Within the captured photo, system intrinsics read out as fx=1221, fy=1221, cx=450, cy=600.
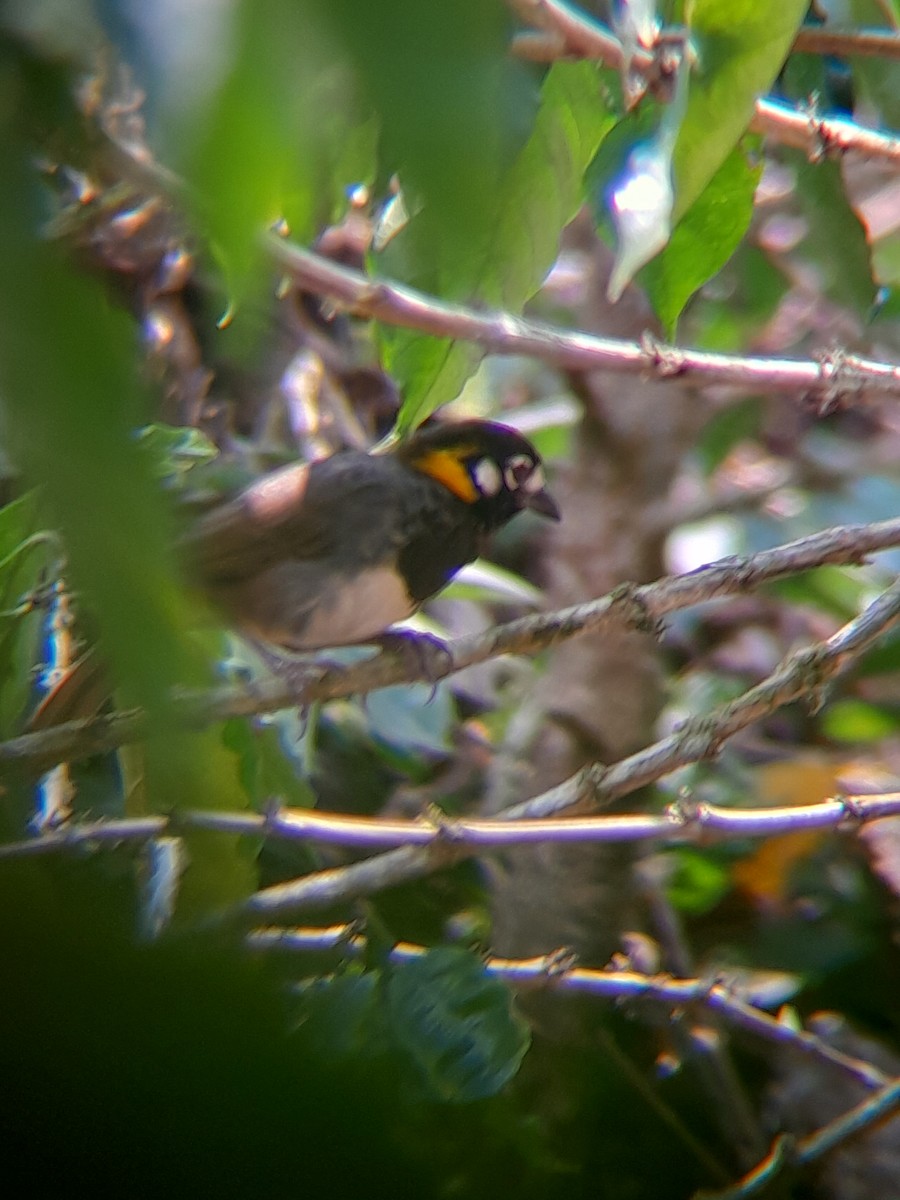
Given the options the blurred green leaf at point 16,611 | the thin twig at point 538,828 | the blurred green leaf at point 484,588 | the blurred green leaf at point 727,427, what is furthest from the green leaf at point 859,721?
the blurred green leaf at point 16,611

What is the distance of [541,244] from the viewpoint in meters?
1.04

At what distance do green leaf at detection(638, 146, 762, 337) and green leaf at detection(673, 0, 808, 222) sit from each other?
31 cm

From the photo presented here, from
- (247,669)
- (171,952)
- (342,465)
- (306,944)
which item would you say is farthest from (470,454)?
(171,952)

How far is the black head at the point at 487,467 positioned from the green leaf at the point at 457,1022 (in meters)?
0.95

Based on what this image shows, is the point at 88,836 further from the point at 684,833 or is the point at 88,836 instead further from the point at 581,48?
the point at 581,48

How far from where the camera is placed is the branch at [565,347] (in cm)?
138

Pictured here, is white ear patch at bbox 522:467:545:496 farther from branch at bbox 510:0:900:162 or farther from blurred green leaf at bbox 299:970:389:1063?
blurred green leaf at bbox 299:970:389:1063

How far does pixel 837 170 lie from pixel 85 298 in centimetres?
143

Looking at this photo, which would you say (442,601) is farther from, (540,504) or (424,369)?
(424,369)

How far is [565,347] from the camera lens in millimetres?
1526

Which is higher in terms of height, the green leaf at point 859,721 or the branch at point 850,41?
the branch at point 850,41

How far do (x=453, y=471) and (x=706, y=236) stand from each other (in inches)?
38.8

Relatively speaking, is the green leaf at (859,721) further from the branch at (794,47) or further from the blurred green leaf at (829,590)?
the branch at (794,47)

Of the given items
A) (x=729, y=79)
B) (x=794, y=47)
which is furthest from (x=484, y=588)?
(x=729, y=79)
